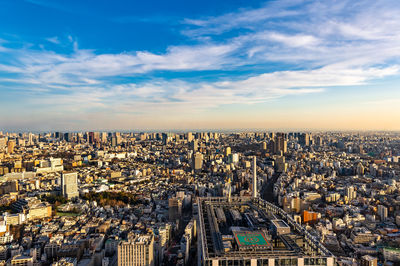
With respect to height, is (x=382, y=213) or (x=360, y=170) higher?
(x=360, y=170)

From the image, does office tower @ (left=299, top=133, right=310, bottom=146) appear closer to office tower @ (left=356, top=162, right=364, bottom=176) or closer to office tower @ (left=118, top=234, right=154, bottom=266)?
office tower @ (left=356, top=162, right=364, bottom=176)

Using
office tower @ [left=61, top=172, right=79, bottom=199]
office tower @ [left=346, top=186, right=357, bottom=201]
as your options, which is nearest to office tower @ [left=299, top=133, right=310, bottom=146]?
office tower @ [left=346, top=186, right=357, bottom=201]

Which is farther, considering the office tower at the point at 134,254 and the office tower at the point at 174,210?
the office tower at the point at 174,210

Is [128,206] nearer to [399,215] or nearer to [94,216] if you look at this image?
[94,216]

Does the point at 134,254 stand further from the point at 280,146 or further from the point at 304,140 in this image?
the point at 304,140

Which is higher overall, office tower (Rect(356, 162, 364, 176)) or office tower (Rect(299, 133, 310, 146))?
office tower (Rect(299, 133, 310, 146))

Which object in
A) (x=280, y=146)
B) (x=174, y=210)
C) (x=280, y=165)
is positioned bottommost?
(x=174, y=210)

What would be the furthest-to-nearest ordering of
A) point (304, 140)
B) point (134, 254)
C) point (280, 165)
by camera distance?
point (304, 140) → point (280, 165) → point (134, 254)

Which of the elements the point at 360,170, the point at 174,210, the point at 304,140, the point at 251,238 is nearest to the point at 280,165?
the point at 360,170

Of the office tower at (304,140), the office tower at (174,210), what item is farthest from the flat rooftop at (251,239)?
the office tower at (304,140)

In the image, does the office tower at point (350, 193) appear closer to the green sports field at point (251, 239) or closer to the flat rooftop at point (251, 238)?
the flat rooftop at point (251, 238)
